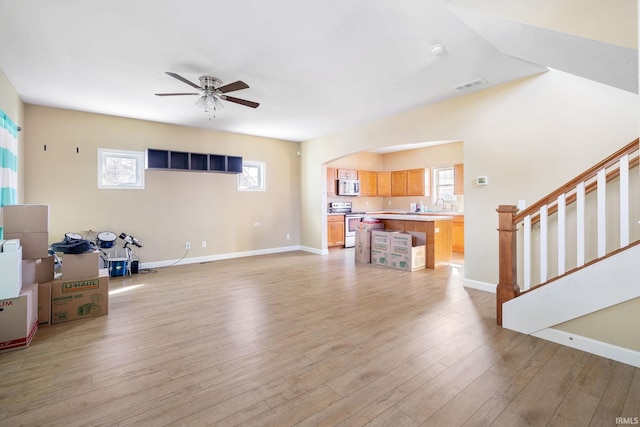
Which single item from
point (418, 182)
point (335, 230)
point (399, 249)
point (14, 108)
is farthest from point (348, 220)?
point (14, 108)

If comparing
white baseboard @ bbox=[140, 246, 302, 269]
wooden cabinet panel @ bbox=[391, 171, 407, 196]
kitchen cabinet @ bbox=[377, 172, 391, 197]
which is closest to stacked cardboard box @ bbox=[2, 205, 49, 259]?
white baseboard @ bbox=[140, 246, 302, 269]

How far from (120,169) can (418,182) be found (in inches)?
277

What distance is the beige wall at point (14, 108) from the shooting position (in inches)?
132

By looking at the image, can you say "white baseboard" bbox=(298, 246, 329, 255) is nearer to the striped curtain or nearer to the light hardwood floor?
the light hardwood floor

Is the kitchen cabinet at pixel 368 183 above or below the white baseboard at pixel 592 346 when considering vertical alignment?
above

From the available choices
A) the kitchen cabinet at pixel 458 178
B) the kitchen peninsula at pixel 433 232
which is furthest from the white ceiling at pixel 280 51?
the kitchen cabinet at pixel 458 178

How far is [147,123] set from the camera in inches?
215

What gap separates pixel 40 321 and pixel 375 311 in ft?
11.4

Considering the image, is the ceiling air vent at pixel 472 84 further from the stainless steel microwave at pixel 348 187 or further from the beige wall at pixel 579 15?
the stainless steel microwave at pixel 348 187

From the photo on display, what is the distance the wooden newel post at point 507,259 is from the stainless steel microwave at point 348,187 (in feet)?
17.7

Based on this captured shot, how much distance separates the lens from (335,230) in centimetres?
773

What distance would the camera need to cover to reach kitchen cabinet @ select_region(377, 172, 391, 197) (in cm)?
898

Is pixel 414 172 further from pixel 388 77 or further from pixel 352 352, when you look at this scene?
pixel 352 352

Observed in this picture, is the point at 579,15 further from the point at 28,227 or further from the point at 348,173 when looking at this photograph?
the point at 348,173
